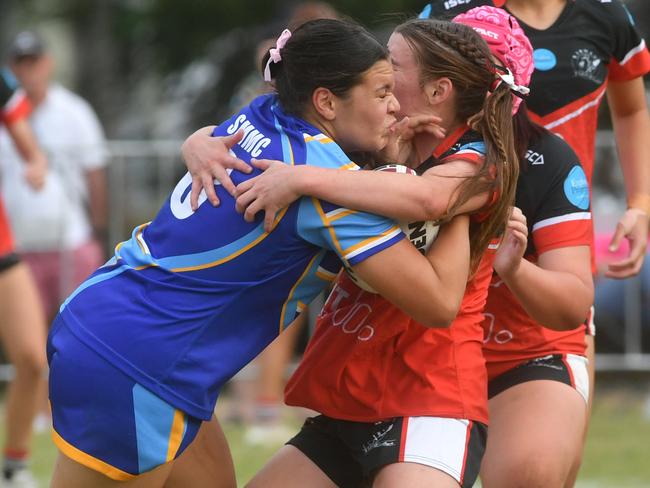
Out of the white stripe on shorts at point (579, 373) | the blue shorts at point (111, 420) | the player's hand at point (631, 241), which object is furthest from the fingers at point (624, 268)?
the blue shorts at point (111, 420)

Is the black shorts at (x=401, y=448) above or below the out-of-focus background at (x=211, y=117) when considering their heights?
above

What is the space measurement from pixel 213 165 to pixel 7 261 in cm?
323

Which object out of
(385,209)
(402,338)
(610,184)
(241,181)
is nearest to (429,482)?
(402,338)

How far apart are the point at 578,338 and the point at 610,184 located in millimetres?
5208

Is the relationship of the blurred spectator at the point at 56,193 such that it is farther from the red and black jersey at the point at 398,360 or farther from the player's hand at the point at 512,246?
the player's hand at the point at 512,246

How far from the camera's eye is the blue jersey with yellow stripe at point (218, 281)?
9.26 feet

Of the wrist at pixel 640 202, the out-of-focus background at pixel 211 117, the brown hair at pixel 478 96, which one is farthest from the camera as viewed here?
the out-of-focus background at pixel 211 117

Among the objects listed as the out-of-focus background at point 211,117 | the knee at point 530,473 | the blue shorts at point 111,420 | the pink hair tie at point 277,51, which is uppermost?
the pink hair tie at point 277,51

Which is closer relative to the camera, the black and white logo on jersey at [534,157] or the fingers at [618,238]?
the black and white logo on jersey at [534,157]

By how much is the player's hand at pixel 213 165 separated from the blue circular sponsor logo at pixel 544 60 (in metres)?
1.19

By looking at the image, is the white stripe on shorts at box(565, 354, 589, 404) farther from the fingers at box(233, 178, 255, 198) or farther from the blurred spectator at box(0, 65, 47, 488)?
the blurred spectator at box(0, 65, 47, 488)

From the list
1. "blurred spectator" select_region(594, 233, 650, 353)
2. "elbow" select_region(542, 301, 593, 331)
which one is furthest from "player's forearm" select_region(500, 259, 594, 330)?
"blurred spectator" select_region(594, 233, 650, 353)

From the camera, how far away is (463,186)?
291cm

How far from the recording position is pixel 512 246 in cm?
306
